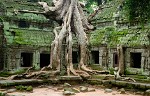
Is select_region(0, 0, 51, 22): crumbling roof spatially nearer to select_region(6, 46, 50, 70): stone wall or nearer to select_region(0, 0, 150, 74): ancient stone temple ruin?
select_region(0, 0, 150, 74): ancient stone temple ruin

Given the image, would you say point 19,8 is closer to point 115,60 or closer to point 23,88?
point 23,88

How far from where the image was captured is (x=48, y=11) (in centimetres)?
1784

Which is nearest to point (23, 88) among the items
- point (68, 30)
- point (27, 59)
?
point (68, 30)

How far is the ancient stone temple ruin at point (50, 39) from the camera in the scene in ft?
52.0

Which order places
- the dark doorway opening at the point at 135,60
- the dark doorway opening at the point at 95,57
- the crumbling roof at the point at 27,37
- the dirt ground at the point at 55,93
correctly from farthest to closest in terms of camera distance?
the dark doorway opening at the point at 95,57, the crumbling roof at the point at 27,37, the dark doorway opening at the point at 135,60, the dirt ground at the point at 55,93

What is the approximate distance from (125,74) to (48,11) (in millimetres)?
6642

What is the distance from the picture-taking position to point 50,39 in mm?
18516

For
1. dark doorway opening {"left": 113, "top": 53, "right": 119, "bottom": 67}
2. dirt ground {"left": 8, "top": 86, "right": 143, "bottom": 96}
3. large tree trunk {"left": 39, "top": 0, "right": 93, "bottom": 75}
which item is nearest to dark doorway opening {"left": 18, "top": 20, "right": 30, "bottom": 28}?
large tree trunk {"left": 39, "top": 0, "right": 93, "bottom": 75}

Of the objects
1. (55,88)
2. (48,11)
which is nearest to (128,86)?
(55,88)

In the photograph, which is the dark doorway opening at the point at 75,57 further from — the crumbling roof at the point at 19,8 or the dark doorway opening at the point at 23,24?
the dark doorway opening at the point at 23,24

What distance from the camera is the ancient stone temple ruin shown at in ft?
52.0

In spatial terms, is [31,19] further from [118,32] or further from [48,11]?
[118,32]

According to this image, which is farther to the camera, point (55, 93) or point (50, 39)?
point (50, 39)

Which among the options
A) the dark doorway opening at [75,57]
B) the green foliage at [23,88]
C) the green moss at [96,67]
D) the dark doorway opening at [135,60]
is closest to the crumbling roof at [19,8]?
the dark doorway opening at [75,57]
